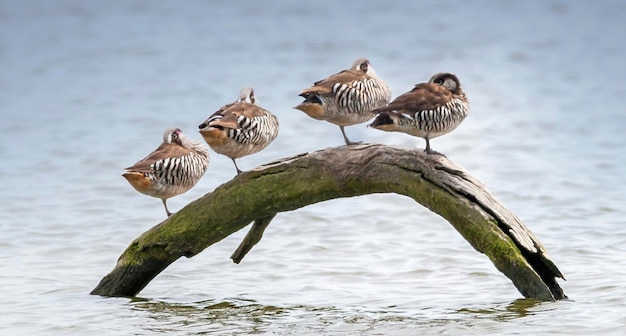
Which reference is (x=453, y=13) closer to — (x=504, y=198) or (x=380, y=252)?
(x=504, y=198)

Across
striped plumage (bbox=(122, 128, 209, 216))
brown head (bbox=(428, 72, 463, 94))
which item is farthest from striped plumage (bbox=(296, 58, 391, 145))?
striped plumage (bbox=(122, 128, 209, 216))

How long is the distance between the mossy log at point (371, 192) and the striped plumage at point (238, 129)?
0.96 feet

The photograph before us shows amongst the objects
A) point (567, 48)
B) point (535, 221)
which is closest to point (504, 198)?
point (535, 221)

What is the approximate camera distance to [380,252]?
12.8 metres

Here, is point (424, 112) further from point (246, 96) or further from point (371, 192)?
point (246, 96)

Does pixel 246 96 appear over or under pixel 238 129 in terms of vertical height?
over

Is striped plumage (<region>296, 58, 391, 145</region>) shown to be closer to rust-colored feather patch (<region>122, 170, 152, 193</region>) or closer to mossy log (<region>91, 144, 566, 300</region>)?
mossy log (<region>91, 144, 566, 300</region>)

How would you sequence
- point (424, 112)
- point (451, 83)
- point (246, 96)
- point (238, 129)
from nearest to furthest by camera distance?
point (424, 112) → point (238, 129) → point (451, 83) → point (246, 96)

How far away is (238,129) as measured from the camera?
962cm

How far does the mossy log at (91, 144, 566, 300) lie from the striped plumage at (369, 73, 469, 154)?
10.9 inches

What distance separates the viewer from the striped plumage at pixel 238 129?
31.3 ft

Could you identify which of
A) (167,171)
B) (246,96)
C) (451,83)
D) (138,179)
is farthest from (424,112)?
(138,179)

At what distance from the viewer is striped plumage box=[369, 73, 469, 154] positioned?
9383mm

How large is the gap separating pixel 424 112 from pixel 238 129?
141 cm
